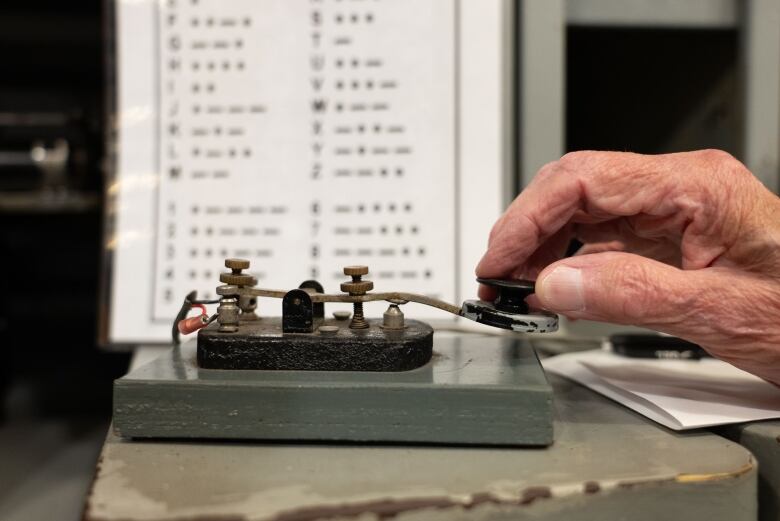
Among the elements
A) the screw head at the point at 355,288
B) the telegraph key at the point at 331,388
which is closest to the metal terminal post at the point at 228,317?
the telegraph key at the point at 331,388

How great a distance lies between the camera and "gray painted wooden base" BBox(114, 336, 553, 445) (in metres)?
0.59

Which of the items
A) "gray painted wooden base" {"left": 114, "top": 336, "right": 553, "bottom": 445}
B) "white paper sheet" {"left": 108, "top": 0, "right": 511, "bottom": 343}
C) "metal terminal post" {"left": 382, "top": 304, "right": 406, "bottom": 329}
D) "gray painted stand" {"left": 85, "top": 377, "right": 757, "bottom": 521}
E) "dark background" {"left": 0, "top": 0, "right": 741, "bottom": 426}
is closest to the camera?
"gray painted stand" {"left": 85, "top": 377, "right": 757, "bottom": 521}

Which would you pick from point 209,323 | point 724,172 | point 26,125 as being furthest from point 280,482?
point 26,125

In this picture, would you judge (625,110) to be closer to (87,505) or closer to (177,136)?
(177,136)

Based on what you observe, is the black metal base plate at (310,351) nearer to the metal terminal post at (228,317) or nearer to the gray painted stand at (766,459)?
the metal terminal post at (228,317)

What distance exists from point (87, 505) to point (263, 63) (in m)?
0.77

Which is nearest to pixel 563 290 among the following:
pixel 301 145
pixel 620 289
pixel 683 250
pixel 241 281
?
pixel 620 289

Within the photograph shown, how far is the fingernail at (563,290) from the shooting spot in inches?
25.3

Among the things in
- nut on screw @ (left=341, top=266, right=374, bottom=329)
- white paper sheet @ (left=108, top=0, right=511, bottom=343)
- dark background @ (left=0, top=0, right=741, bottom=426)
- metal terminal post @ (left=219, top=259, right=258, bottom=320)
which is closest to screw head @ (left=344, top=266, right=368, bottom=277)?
nut on screw @ (left=341, top=266, right=374, bottom=329)

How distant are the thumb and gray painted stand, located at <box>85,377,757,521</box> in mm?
123

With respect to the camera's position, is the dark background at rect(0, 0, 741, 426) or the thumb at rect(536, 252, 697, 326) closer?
the thumb at rect(536, 252, 697, 326)

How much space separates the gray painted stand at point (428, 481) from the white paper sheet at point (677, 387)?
4 centimetres

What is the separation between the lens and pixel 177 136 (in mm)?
1057

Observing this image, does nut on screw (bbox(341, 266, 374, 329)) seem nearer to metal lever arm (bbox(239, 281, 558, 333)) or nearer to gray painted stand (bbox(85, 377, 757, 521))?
metal lever arm (bbox(239, 281, 558, 333))
